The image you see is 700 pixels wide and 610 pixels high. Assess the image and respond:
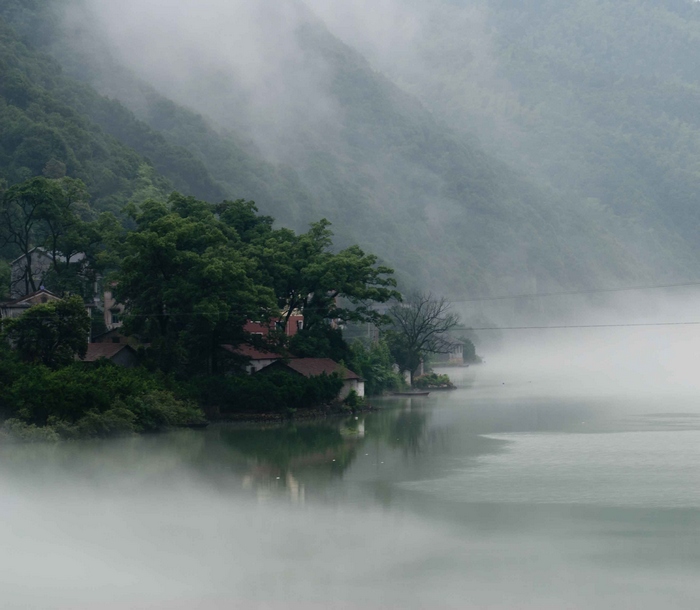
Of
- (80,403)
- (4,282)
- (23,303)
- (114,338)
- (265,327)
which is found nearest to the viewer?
(80,403)

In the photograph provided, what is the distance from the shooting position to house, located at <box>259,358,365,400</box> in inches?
1981

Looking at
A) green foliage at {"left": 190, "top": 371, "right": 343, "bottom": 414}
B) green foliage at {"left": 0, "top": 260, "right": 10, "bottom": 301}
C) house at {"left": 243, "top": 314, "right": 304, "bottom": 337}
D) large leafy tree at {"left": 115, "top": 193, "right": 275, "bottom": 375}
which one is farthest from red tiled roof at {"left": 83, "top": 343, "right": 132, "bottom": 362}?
green foliage at {"left": 0, "top": 260, "right": 10, "bottom": 301}

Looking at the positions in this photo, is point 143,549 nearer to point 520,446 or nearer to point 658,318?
point 520,446

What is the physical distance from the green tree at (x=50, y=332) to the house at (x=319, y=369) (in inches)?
373

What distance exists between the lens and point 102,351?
48.3 meters

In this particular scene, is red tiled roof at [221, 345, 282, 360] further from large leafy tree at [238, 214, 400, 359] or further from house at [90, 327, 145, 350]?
house at [90, 327, 145, 350]

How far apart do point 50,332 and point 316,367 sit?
13892mm

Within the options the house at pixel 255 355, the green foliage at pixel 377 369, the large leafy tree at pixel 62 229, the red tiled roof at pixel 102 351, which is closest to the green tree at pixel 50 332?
the red tiled roof at pixel 102 351

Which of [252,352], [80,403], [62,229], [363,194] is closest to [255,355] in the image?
[252,352]

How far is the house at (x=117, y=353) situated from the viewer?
48031 millimetres

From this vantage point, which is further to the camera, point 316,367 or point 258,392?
point 316,367

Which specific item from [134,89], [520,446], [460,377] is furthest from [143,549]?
[134,89]

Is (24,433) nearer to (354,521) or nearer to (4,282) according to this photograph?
(354,521)

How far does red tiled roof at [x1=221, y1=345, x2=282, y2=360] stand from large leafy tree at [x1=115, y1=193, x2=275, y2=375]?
96cm
